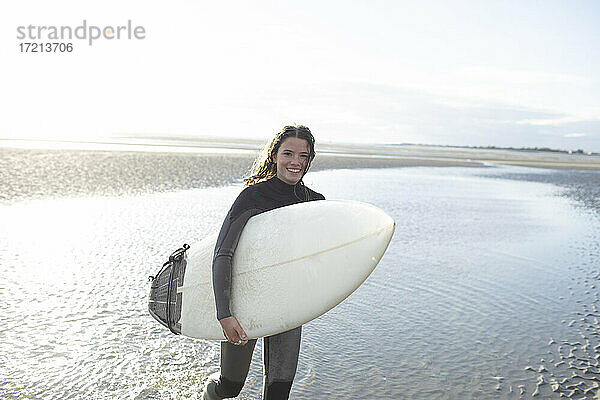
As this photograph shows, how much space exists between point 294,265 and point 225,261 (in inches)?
16.1

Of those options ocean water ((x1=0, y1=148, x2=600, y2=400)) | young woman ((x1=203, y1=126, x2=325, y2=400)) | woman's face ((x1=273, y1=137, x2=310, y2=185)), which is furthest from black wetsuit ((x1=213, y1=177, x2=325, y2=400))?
ocean water ((x1=0, y1=148, x2=600, y2=400))

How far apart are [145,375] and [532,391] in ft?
8.97

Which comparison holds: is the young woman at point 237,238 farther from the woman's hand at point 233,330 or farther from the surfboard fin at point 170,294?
the surfboard fin at point 170,294

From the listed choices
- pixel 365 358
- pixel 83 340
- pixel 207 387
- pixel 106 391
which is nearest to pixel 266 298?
pixel 207 387

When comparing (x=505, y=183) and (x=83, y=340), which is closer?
(x=83, y=340)

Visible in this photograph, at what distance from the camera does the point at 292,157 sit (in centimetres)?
283

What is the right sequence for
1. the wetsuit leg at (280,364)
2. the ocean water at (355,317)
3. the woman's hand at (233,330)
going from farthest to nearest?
the ocean water at (355,317)
the wetsuit leg at (280,364)
the woman's hand at (233,330)

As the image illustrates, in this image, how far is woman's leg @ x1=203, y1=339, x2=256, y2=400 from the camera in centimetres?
288

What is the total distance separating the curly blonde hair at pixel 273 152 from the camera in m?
2.87

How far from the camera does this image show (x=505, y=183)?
22.1m

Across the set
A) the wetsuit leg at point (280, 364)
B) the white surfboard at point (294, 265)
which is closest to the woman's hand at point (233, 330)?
the white surfboard at point (294, 265)

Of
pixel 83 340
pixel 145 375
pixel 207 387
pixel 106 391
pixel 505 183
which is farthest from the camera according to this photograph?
pixel 505 183

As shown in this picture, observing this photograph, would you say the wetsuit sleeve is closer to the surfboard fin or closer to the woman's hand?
the woman's hand

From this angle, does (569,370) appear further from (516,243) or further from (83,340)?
(516,243)
